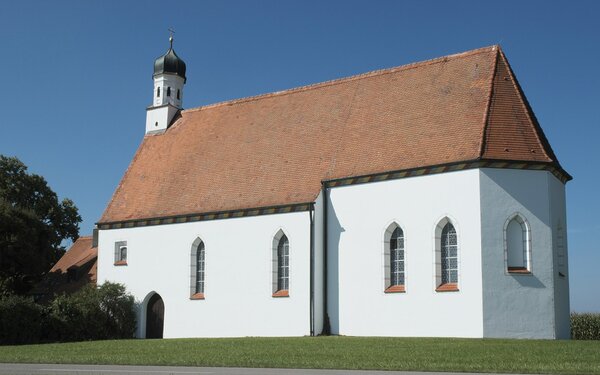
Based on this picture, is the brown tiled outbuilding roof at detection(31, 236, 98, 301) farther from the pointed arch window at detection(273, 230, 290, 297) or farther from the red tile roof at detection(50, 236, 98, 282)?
the pointed arch window at detection(273, 230, 290, 297)

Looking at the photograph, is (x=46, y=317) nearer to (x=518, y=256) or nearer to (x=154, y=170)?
(x=154, y=170)

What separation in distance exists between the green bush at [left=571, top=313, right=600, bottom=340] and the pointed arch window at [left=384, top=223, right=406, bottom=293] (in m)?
9.50

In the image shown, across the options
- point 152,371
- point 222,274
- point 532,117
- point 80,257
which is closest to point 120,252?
point 222,274

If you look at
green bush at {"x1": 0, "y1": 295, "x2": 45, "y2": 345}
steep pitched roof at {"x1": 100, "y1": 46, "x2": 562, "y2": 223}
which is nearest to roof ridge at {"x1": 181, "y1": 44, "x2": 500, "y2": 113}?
steep pitched roof at {"x1": 100, "y1": 46, "x2": 562, "y2": 223}

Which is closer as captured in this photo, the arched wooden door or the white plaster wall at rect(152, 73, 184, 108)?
the arched wooden door

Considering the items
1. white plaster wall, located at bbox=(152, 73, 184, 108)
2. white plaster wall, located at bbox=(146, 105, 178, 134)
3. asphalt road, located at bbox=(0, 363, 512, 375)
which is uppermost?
white plaster wall, located at bbox=(152, 73, 184, 108)

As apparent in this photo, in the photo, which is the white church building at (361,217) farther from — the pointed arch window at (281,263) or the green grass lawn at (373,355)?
the green grass lawn at (373,355)

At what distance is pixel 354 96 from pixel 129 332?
13.5 m

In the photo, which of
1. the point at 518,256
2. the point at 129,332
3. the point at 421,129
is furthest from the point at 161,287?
the point at 518,256

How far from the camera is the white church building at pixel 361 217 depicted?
23844 millimetres

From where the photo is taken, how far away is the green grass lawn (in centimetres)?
1436

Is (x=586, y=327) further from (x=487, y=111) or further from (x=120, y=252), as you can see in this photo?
(x=120, y=252)

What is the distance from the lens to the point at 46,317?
29.2 m

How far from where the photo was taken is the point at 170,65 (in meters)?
37.7
